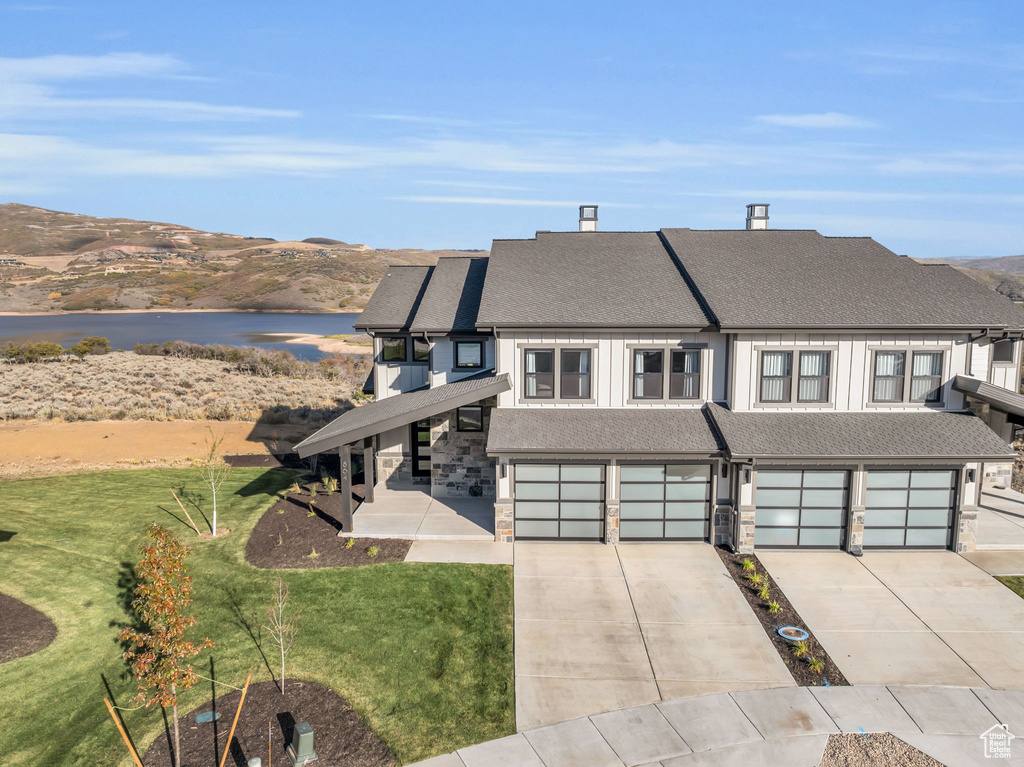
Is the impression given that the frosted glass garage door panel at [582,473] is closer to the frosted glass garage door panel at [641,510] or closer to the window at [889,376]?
the frosted glass garage door panel at [641,510]

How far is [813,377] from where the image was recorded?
1625 cm

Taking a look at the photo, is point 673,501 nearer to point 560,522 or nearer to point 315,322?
point 560,522

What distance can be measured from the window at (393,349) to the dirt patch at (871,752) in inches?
587

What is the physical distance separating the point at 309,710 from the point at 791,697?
24.6ft

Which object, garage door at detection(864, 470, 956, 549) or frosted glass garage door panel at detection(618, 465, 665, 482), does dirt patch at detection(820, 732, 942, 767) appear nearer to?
frosted glass garage door panel at detection(618, 465, 665, 482)

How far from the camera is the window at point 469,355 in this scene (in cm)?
1930

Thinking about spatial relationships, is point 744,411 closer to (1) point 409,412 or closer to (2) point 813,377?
(2) point 813,377

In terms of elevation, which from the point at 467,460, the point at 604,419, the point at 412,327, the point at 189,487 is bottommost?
the point at 189,487

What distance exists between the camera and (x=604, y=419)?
53.7 feet

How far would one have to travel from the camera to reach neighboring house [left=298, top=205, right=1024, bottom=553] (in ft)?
50.9

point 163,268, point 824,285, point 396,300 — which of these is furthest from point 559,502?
point 163,268

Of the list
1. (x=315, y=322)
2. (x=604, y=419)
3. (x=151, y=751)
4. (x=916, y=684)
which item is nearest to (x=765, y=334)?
(x=604, y=419)

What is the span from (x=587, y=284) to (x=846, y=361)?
6.85 m

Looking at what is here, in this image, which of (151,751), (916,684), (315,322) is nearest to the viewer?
(151,751)
